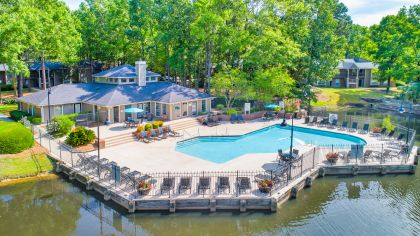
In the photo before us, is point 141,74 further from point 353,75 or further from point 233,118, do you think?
point 353,75

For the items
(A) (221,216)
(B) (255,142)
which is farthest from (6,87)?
(A) (221,216)

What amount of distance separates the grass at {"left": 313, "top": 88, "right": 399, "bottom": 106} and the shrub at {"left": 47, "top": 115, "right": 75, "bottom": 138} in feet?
121

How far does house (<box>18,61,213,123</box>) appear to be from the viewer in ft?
110

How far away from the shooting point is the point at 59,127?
95.9 ft

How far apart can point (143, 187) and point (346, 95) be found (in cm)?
4953

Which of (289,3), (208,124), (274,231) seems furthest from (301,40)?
(274,231)

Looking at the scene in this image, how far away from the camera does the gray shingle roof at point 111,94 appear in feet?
110

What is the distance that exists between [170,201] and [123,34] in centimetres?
3724

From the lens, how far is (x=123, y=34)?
4991cm

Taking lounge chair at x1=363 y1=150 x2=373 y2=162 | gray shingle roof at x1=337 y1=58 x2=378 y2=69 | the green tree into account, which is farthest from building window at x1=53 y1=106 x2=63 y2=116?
gray shingle roof at x1=337 y1=58 x2=378 y2=69

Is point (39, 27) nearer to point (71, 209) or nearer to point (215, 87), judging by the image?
point (215, 87)

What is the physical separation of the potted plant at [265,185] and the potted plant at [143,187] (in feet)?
20.2

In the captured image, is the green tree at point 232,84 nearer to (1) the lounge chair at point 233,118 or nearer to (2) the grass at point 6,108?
(1) the lounge chair at point 233,118

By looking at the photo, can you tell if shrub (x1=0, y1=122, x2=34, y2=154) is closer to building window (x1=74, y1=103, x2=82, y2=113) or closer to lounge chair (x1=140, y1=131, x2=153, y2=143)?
lounge chair (x1=140, y1=131, x2=153, y2=143)
